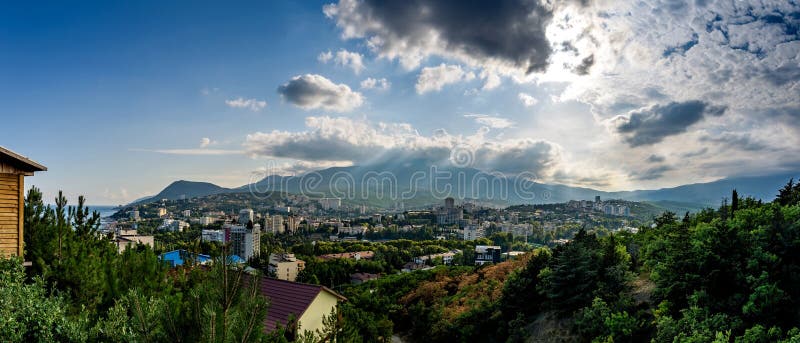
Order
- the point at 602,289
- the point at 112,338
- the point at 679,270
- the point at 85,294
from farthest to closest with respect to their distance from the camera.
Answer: the point at 602,289, the point at 679,270, the point at 85,294, the point at 112,338

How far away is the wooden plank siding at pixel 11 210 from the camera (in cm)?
560

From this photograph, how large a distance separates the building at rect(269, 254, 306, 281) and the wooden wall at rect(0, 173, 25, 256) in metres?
34.9

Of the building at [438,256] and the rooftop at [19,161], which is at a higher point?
the rooftop at [19,161]

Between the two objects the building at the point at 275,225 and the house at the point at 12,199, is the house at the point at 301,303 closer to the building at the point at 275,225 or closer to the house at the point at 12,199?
the house at the point at 12,199

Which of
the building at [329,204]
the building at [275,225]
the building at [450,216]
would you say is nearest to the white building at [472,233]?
the building at [450,216]

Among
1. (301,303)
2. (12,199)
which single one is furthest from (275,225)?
(12,199)

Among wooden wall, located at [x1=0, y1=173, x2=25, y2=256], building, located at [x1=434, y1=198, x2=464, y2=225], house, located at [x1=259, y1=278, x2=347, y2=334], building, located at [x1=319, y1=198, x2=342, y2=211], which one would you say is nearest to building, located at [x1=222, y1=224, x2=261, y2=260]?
building, located at [x1=434, y1=198, x2=464, y2=225]

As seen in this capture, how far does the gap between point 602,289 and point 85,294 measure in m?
9.21

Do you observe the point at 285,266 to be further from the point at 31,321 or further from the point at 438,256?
the point at 31,321

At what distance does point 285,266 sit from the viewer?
40.4 meters

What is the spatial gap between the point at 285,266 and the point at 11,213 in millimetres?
36316

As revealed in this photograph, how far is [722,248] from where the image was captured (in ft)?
21.4

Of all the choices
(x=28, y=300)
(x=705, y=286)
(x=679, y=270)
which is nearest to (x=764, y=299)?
(x=705, y=286)

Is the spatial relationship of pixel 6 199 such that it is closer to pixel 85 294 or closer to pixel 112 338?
pixel 85 294
